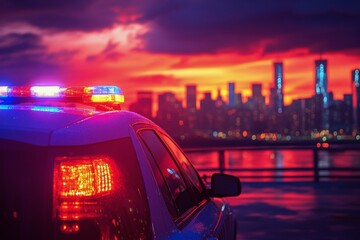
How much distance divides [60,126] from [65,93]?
1070 mm

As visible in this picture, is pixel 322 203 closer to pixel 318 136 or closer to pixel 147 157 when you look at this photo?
pixel 147 157

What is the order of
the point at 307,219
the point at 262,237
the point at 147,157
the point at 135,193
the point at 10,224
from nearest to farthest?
1. the point at 10,224
2. the point at 135,193
3. the point at 147,157
4. the point at 262,237
5. the point at 307,219

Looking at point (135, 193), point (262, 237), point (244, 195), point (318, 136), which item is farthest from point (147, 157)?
point (318, 136)

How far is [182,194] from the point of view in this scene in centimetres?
446

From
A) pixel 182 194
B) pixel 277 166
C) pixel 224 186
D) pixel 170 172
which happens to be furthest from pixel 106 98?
pixel 277 166

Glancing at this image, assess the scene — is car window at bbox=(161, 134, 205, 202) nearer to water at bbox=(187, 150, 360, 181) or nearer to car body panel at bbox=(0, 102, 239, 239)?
car body panel at bbox=(0, 102, 239, 239)

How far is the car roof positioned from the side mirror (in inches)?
69.1

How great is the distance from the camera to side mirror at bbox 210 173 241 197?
17.2 feet

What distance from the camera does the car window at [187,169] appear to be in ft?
16.0

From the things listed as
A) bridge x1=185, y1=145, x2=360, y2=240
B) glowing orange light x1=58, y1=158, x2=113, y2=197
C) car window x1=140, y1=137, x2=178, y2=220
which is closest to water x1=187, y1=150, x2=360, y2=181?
bridge x1=185, y1=145, x2=360, y2=240

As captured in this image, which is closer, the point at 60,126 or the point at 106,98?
the point at 60,126

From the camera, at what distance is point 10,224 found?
2.82 m

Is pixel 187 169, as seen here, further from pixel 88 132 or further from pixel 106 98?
pixel 88 132

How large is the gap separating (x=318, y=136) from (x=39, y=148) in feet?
180
